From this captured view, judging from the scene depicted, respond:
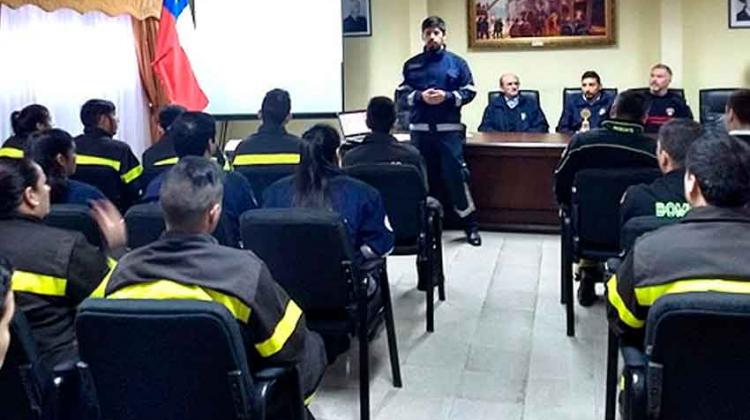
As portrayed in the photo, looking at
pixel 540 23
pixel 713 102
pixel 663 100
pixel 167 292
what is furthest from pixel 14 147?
pixel 713 102

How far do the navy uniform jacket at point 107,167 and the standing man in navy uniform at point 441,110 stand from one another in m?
2.02

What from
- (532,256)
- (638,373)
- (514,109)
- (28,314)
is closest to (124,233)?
(28,314)

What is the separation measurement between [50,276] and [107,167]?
2.20 metres

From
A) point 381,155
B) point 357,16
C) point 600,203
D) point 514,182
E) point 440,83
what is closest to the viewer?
point 600,203

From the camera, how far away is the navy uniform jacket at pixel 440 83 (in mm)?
5418

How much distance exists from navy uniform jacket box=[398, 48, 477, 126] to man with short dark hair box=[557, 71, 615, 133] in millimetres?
1297

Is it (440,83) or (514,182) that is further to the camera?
(514,182)

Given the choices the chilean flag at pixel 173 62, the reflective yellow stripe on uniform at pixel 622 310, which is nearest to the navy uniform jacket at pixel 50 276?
the reflective yellow stripe on uniform at pixel 622 310

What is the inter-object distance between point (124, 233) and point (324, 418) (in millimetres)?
986

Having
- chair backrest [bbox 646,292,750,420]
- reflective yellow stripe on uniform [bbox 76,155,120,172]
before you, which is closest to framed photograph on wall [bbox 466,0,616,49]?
reflective yellow stripe on uniform [bbox 76,155,120,172]

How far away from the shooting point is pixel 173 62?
6797mm

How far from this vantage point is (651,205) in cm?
293

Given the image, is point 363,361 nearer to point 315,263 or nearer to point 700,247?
point 315,263

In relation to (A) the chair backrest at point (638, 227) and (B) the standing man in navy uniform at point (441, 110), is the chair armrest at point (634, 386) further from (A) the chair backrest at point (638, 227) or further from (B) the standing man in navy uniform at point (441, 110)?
(B) the standing man in navy uniform at point (441, 110)
